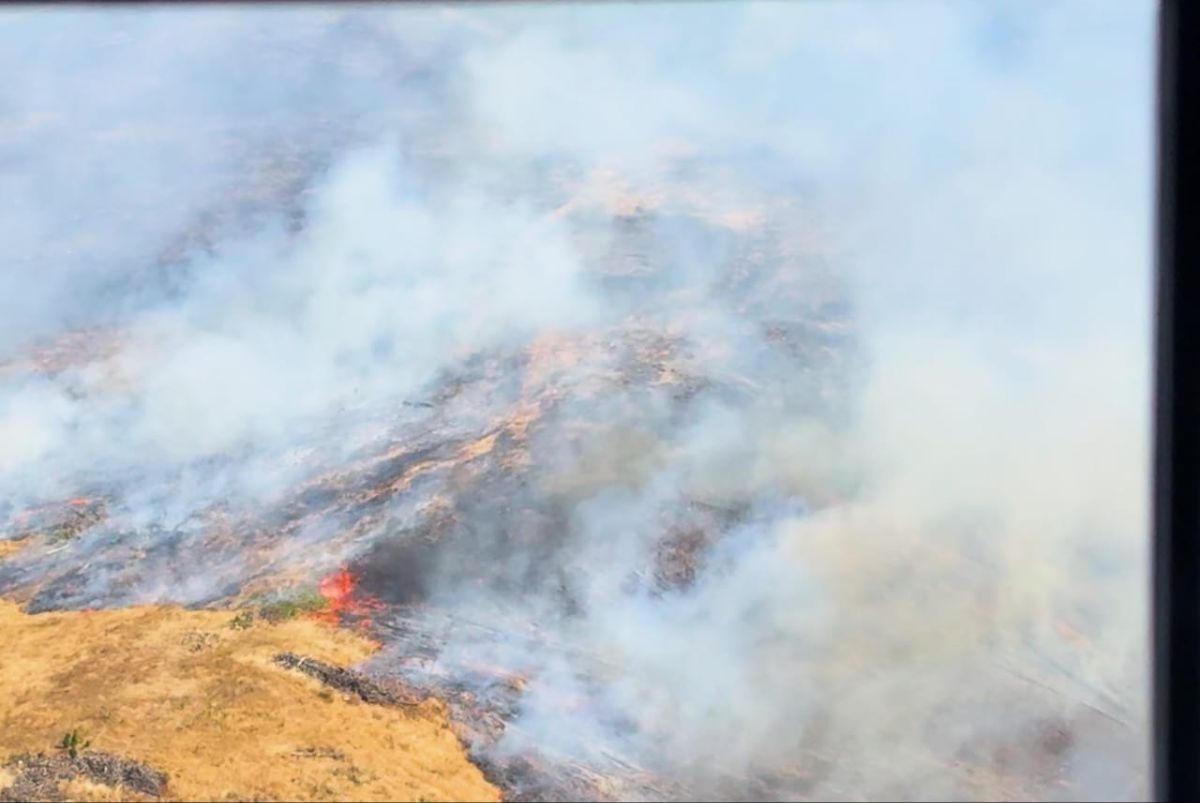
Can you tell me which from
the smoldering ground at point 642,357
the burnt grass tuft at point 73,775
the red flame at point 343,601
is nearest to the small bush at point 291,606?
the red flame at point 343,601

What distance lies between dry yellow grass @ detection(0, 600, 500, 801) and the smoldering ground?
170mm

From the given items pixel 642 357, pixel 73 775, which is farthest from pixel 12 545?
pixel 642 357

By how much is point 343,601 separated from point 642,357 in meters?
1.50

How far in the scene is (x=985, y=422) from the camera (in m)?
4.14

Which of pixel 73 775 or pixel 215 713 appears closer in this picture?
pixel 73 775

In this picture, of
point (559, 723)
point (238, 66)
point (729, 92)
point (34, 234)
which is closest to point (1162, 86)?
point (729, 92)

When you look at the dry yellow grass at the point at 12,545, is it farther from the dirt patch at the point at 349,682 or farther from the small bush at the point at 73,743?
the dirt patch at the point at 349,682

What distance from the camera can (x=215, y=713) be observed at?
12.7 feet

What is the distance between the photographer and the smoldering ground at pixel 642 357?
3891mm

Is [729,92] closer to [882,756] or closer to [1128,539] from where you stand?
[1128,539]

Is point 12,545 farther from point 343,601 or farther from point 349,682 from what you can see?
point 349,682

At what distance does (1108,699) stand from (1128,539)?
576mm

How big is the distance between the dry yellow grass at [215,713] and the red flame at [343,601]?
0.19 feet

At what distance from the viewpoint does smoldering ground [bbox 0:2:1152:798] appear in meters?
3.89
